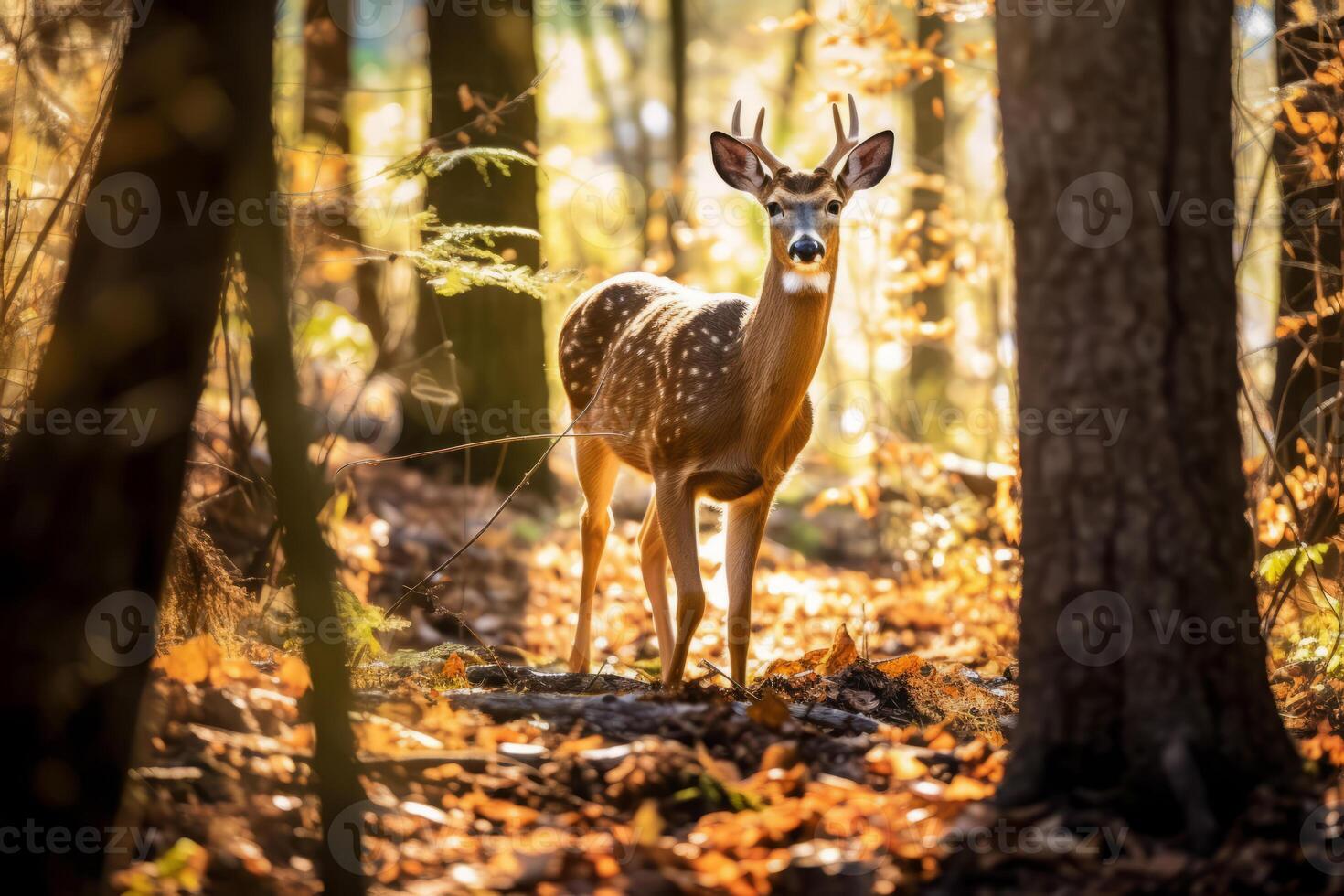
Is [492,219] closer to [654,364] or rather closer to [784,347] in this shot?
[654,364]

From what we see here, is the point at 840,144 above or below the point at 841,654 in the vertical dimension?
above

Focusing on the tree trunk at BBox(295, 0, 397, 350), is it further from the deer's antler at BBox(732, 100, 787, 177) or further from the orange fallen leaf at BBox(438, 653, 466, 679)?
the orange fallen leaf at BBox(438, 653, 466, 679)

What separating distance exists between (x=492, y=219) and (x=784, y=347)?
4033 mm

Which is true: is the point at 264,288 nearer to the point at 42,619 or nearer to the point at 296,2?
the point at 42,619

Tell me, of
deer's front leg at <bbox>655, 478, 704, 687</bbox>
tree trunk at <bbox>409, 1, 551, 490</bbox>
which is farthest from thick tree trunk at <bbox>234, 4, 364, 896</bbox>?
tree trunk at <bbox>409, 1, 551, 490</bbox>

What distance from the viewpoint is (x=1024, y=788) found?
361 centimetres

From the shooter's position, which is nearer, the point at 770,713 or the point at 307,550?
the point at 307,550

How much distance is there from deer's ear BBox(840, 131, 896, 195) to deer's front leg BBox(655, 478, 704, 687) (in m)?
A: 1.76

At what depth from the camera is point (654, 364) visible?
6852 mm

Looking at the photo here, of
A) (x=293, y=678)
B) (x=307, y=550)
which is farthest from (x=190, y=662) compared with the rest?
(x=307, y=550)

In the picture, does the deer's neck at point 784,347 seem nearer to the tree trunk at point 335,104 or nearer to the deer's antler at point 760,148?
the deer's antler at point 760,148

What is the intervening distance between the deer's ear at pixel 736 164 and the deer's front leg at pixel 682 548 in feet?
5.16

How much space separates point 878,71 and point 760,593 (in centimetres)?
405

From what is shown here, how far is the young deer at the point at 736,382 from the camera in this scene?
6137mm
